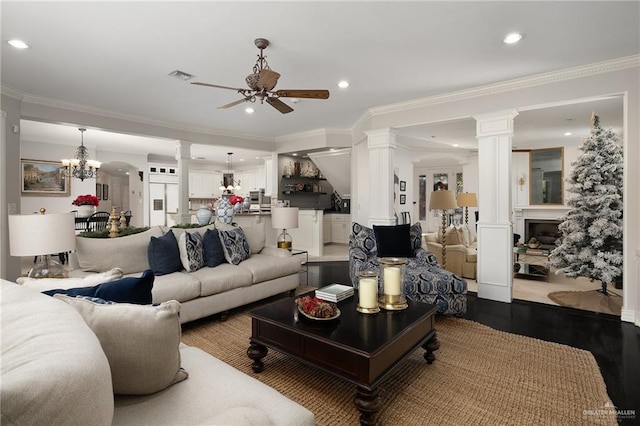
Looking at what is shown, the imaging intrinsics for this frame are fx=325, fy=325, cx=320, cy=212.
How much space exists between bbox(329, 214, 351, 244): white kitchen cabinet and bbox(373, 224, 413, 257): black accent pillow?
170 inches

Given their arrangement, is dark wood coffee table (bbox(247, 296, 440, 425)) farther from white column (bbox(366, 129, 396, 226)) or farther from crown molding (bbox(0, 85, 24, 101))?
crown molding (bbox(0, 85, 24, 101))

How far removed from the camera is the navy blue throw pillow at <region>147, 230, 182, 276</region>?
3.21 meters

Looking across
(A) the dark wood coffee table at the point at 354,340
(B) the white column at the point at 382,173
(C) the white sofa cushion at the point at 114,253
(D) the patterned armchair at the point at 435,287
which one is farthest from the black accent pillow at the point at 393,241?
(C) the white sofa cushion at the point at 114,253

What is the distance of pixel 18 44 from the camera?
2.96 m

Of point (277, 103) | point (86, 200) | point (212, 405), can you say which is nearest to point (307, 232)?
point (86, 200)

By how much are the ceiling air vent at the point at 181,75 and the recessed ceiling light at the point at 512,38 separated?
3204mm

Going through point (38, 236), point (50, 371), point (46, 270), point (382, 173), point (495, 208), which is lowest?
point (46, 270)

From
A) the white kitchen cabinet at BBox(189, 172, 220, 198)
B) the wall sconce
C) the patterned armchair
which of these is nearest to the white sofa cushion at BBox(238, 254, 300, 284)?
the patterned armchair

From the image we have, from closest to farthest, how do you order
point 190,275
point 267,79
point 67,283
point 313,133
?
point 67,283, point 267,79, point 190,275, point 313,133

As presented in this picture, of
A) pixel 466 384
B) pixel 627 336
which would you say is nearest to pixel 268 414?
pixel 466 384

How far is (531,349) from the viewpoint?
8.86 feet

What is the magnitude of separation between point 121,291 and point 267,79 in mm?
2017

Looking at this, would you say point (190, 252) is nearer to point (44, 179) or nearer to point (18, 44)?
point (18, 44)

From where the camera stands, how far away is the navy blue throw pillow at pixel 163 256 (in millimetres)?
3209
